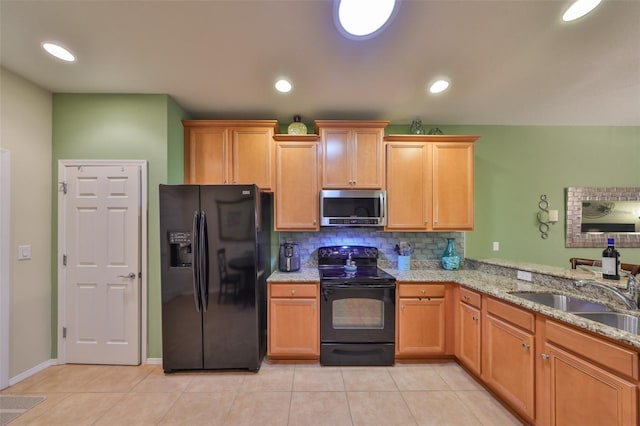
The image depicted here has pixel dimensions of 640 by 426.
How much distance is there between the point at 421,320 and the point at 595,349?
1.40 m

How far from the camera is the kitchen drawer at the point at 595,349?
3.96 ft

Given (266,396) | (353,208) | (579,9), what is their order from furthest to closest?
1. (353,208)
2. (266,396)
3. (579,9)

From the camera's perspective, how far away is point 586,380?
139 cm

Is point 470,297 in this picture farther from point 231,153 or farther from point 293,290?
point 231,153

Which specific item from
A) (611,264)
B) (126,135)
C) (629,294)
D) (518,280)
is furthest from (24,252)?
(611,264)

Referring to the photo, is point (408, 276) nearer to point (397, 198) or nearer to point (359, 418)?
point (397, 198)

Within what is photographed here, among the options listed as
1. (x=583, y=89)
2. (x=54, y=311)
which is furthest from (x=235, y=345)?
(x=583, y=89)

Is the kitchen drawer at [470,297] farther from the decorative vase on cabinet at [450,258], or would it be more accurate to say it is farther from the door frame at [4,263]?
the door frame at [4,263]

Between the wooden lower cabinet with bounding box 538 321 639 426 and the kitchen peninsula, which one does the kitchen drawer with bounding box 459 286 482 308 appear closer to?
the kitchen peninsula

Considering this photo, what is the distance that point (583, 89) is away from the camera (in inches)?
96.9

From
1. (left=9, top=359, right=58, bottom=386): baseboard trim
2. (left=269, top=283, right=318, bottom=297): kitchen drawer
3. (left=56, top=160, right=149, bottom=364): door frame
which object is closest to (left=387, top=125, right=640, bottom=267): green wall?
(left=269, top=283, right=318, bottom=297): kitchen drawer

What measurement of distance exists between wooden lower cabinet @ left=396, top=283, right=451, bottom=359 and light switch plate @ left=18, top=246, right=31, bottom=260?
3.54 m

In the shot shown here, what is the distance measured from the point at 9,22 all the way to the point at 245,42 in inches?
60.1

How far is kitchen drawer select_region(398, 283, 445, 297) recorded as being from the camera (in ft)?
8.64
